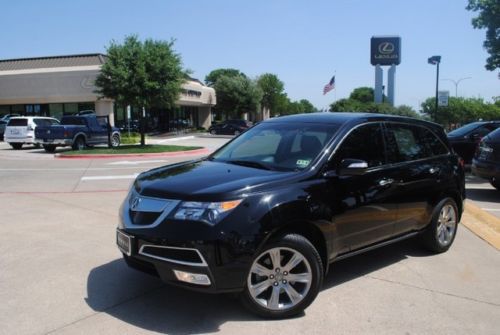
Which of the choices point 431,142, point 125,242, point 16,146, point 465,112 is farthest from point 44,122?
point 465,112

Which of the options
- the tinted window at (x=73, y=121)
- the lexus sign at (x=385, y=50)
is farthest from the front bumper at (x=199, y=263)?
the lexus sign at (x=385, y=50)

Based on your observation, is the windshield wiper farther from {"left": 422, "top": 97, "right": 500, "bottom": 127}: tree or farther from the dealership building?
{"left": 422, "top": 97, "right": 500, "bottom": 127}: tree

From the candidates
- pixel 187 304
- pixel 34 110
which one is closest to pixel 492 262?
pixel 187 304

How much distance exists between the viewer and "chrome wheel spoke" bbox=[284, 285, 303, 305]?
416 centimetres

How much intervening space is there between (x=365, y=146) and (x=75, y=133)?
1981 cm

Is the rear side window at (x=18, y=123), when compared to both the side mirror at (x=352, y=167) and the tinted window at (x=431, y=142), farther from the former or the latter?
the side mirror at (x=352, y=167)

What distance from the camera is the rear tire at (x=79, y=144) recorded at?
22953mm

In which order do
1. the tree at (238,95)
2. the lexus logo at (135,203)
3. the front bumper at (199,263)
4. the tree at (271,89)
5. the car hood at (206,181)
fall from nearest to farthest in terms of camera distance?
the front bumper at (199,263)
the car hood at (206,181)
the lexus logo at (135,203)
the tree at (238,95)
the tree at (271,89)

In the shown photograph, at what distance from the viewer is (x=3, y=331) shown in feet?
12.6

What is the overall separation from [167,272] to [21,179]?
10.4m

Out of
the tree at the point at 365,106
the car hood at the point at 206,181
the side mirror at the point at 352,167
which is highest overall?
the tree at the point at 365,106

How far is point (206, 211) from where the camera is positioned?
3.87m

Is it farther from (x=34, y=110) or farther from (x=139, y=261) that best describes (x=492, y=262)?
(x=34, y=110)

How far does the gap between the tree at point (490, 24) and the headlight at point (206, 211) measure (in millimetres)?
19650
